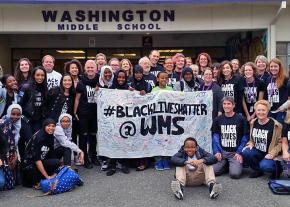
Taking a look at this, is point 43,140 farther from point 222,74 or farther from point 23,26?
point 23,26

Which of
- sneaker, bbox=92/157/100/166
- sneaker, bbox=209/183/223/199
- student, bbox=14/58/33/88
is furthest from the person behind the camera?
sneaker, bbox=92/157/100/166

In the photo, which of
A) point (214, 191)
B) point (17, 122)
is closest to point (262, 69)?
point (214, 191)

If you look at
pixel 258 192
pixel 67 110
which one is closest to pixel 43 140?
pixel 67 110

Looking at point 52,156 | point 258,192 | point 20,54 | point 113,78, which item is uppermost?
point 20,54

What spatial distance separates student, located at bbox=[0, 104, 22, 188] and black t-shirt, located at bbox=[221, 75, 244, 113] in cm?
360

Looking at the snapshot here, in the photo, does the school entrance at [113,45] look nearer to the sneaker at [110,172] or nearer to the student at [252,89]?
the student at [252,89]

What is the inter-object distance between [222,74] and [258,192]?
249cm

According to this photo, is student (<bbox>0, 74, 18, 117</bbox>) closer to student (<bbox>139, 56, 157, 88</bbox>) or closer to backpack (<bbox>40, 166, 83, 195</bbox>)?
backpack (<bbox>40, 166, 83, 195</bbox>)

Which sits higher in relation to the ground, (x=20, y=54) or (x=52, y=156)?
(x=20, y=54)

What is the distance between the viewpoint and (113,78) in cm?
785

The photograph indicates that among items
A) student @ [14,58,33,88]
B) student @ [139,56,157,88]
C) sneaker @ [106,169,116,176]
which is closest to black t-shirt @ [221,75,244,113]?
student @ [139,56,157,88]

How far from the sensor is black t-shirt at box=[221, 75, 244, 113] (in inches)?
309

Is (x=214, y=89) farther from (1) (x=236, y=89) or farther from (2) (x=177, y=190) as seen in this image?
(2) (x=177, y=190)

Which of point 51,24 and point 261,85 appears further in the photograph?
point 51,24
